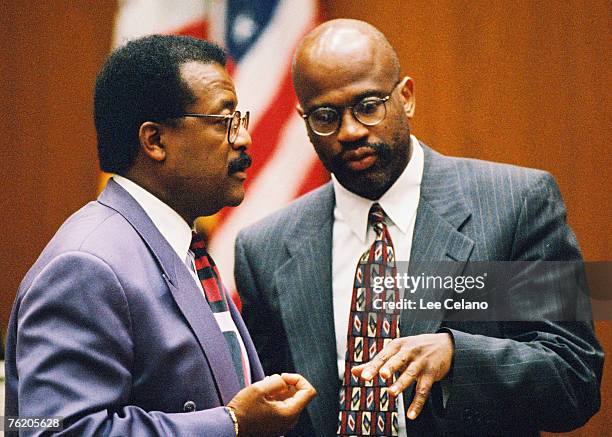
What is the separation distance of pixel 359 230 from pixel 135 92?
0.83 metres

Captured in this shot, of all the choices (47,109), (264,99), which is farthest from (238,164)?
(47,109)

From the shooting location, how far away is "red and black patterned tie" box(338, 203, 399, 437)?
2.17 m

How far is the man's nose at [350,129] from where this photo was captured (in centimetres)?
227

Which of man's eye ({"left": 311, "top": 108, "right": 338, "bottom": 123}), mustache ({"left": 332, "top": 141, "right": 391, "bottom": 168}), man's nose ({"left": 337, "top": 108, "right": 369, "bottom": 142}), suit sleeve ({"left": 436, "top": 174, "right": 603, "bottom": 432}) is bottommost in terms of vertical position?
suit sleeve ({"left": 436, "top": 174, "right": 603, "bottom": 432})

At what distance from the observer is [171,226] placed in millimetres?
1854

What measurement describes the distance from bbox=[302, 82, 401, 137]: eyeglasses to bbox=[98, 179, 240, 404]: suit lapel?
71cm

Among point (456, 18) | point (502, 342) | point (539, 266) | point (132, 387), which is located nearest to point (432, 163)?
point (539, 266)

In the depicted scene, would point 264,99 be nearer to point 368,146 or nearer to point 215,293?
point 368,146

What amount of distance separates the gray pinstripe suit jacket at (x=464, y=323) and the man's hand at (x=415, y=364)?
0.17 feet

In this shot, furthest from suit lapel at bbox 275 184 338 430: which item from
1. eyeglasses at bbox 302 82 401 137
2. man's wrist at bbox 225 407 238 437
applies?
man's wrist at bbox 225 407 238 437

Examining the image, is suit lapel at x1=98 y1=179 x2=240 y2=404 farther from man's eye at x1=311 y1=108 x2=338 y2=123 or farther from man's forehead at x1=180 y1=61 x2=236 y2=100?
man's eye at x1=311 y1=108 x2=338 y2=123

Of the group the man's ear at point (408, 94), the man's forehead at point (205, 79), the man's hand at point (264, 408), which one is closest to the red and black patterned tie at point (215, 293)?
the man's hand at point (264, 408)

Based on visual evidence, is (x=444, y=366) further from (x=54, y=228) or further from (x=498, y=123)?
(x=54, y=228)

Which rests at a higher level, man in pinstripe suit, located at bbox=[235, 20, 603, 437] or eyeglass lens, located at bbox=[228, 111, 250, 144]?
eyeglass lens, located at bbox=[228, 111, 250, 144]
